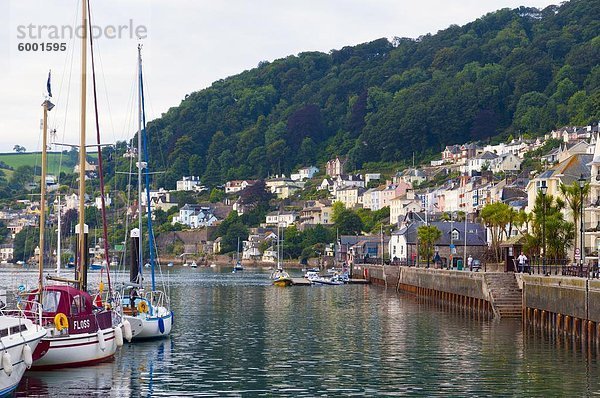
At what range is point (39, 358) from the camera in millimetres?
40906

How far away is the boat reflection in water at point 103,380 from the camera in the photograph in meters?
38.1

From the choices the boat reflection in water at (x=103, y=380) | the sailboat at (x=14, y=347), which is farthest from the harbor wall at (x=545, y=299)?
the sailboat at (x=14, y=347)

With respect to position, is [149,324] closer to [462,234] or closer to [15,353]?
[15,353]

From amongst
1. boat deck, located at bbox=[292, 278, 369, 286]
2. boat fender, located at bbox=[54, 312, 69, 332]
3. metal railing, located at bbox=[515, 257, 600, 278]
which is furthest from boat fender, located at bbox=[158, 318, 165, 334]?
boat deck, located at bbox=[292, 278, 369, 286]

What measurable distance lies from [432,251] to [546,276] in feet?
231

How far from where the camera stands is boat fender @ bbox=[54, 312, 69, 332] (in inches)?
1617

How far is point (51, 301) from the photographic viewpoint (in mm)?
42344

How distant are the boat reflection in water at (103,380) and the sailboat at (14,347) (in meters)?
2.29

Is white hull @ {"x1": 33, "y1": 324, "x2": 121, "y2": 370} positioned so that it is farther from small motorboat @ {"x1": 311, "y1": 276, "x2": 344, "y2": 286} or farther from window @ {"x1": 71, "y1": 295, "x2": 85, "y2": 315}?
small motorboat @ {"x1": 311, "y1": 276, "x2": 344, "y2": 286}

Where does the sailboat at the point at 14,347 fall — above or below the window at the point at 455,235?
below

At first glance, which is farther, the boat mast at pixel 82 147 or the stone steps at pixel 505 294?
the stone steps at pixel 505 294

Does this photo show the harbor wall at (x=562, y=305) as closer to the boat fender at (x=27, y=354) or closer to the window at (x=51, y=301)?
the window at (x=51, y=301)

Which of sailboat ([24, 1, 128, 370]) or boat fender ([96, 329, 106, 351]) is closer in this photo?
sailboat ([24, 1, 128, 370])

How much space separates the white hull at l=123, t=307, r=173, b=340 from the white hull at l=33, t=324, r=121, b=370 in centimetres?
866
